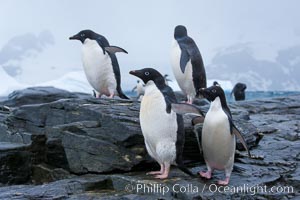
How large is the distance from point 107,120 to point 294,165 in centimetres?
215

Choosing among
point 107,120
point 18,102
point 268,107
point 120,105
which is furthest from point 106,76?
point 268,107

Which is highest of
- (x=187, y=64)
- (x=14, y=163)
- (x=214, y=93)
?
(x=187, y=64)

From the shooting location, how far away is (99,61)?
676 cm

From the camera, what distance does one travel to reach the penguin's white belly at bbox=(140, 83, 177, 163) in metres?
4.50

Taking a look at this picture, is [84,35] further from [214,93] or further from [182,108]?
[182,108]

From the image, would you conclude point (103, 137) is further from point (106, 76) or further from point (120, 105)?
point (106, 76)

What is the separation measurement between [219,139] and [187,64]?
2342 millimetres

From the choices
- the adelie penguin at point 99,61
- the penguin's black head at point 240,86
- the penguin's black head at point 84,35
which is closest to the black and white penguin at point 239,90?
the penguin's black head at point 240,86

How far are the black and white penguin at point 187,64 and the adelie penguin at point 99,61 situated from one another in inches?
34.3

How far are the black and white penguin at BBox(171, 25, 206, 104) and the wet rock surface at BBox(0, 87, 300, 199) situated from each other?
1.08 meters

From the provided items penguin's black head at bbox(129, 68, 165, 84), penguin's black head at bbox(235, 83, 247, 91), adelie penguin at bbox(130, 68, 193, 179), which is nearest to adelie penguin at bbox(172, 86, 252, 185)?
adelie penguin at bbox(130, 68, 193, 179)

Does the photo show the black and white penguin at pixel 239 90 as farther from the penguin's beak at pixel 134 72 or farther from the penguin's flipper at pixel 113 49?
the penguin's beak at pixel 134 72

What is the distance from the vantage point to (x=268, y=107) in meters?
10.9

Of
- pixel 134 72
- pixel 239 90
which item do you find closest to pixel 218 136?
pixel 134 72
